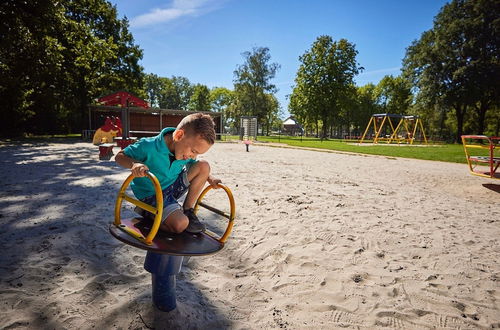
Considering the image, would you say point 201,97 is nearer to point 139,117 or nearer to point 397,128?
point 139,117

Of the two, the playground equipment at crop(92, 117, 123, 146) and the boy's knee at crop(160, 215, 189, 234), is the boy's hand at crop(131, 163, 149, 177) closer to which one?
the boy's knee at crop(160, 215, 189, 234)

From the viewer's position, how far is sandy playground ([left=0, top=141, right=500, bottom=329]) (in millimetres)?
2008

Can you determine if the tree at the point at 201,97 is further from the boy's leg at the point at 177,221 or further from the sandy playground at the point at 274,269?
the boy's leg at the point at 177,221

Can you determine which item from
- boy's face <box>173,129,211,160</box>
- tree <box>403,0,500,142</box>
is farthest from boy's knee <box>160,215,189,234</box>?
tree <box>403,0,500,142</box>

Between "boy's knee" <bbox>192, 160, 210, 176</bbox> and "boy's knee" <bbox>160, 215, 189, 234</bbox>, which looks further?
"boy's knee" <bbox>192, 160, 210, 176</bbox>

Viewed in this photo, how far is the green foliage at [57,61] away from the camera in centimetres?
1456

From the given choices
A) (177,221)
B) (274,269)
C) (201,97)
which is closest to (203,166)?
(177,221)

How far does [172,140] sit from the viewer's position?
2164mm

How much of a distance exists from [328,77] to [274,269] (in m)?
44.9

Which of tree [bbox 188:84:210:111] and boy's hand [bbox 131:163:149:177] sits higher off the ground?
tree [bbox 188:84:210:111]

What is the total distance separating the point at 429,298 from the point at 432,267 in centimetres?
65

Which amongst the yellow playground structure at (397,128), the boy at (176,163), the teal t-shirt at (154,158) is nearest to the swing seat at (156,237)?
the boy at (176,163)

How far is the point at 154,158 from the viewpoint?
2135 mm

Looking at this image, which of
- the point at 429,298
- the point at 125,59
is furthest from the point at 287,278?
the point at 125,59
